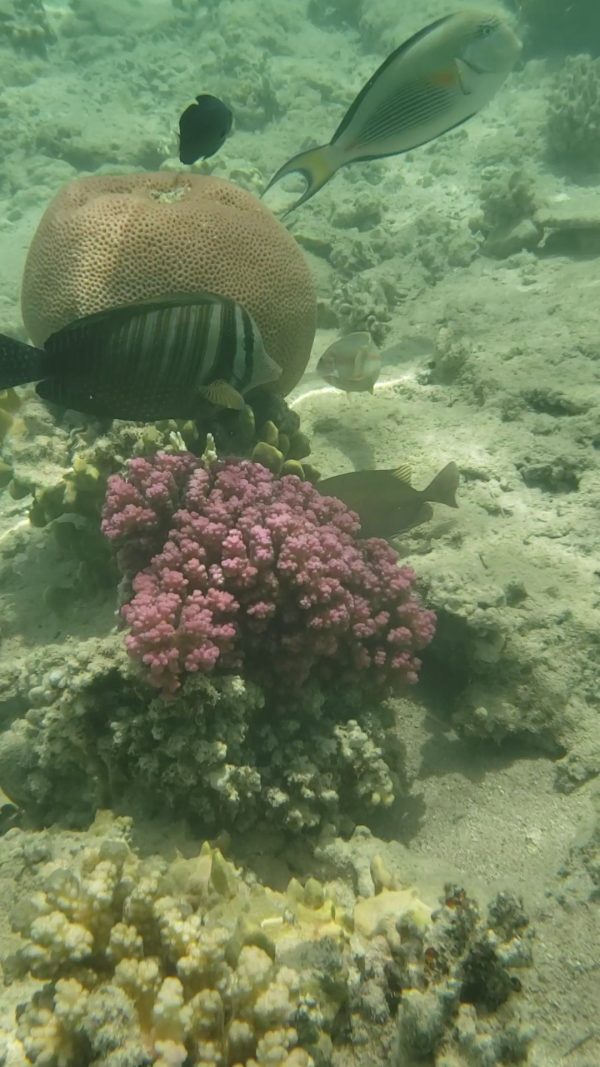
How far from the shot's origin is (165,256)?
3.98 metres

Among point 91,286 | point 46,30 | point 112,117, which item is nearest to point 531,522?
point 91,286

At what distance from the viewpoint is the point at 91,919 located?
2.19 m

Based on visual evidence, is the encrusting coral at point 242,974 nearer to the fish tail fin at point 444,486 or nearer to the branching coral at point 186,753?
the branching coral at point 186,753

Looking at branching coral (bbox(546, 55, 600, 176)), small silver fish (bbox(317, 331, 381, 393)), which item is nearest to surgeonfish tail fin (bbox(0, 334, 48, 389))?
small silver fish (bbox(317, 331, 381, 393))

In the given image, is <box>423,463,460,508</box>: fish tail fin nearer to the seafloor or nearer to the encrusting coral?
the seafloor

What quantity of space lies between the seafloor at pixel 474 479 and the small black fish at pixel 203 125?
5.99 feet

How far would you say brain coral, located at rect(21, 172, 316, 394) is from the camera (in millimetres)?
3982

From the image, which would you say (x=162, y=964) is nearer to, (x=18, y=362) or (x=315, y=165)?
(x=18, y=362)

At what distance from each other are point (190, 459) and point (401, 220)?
24.4ft

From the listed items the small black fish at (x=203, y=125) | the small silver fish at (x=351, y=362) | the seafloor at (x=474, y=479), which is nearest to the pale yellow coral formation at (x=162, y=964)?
the seafloor at (x=474, y=479)

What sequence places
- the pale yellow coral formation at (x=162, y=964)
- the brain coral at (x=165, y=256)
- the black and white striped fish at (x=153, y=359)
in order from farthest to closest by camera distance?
the brain coral at (x=165, y=256), the black and white striped fish at (x=153, y=359), the pale yellow coral formation at (x=162, y=964)

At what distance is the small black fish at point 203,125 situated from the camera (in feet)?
14.2

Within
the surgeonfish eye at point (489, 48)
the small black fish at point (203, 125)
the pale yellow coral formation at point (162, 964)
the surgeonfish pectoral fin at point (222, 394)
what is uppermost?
the surgeonfish eye at point (489, 48)

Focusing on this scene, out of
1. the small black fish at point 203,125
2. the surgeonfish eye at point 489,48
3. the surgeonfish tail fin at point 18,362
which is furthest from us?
the small black fish at point 203,125
